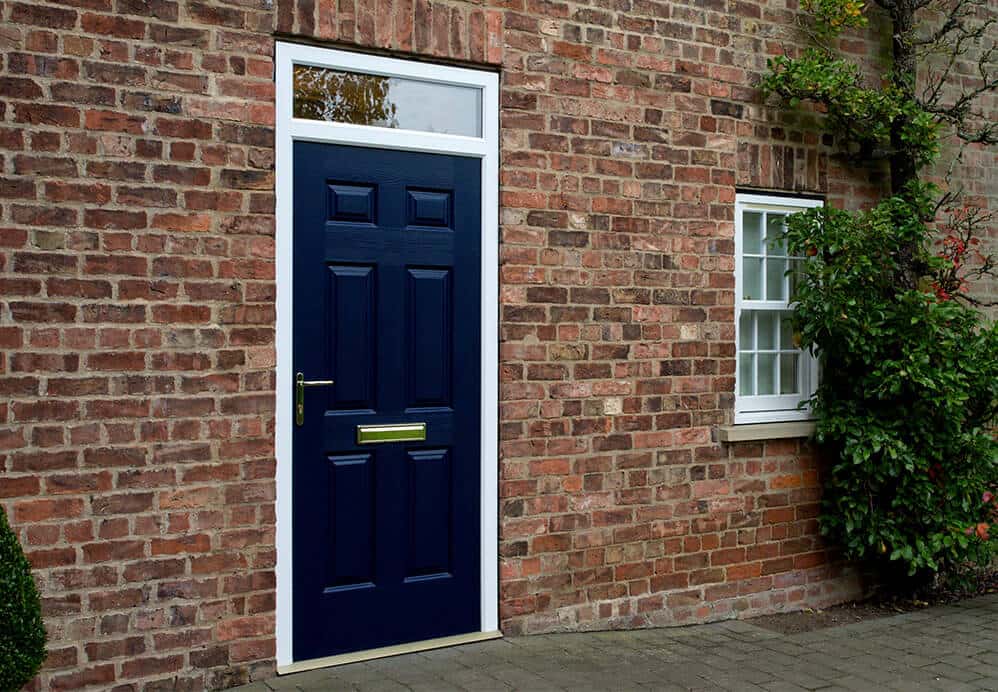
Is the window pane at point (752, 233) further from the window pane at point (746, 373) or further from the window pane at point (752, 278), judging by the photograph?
the window pane at point (746, 373)

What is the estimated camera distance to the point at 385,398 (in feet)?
16.0

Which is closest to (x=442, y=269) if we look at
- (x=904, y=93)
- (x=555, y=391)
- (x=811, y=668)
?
(x=555, y=391)

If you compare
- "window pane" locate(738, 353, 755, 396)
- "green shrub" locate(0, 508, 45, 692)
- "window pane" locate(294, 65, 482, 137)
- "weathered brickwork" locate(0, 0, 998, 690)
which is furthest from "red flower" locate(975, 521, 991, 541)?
"green shrub" locate(0, 508, 45, 692)

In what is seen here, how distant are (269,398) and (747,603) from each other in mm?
3365

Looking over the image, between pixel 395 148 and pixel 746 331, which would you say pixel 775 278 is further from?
pixel 395 148

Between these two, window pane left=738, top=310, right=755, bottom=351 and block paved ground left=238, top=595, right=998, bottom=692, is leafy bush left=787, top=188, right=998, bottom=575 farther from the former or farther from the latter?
block paved ground left=238, top=595, right=998, bottom=692

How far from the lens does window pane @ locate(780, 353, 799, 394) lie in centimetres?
642

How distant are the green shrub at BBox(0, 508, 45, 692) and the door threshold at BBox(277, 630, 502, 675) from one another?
133 centimetres

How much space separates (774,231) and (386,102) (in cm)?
286

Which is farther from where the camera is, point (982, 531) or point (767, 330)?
point (767, 330)

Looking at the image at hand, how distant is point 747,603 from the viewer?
6.02 m

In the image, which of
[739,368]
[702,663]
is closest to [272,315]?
[702,663]

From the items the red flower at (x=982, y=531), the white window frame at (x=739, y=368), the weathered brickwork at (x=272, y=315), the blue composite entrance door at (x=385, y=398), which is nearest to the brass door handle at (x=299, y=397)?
the blue composite entrance door at (x=385, y=398)

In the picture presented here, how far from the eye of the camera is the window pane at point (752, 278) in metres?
6.24
